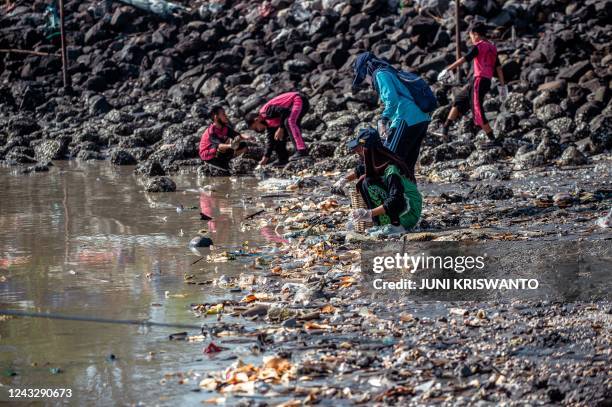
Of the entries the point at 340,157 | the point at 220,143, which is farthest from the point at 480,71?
the point at 220,143

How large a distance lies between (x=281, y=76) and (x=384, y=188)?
1276cm

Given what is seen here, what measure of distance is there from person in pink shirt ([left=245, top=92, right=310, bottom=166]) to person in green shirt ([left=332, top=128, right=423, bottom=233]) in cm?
557

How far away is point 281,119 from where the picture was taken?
48.4 feet

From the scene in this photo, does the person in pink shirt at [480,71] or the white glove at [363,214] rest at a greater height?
the person in pink shirt at [480,71]

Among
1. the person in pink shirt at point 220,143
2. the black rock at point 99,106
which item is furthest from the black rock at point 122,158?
the black rock at point 99,106

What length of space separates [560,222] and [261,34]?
1583cm

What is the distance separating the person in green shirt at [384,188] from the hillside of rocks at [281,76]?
3651mm

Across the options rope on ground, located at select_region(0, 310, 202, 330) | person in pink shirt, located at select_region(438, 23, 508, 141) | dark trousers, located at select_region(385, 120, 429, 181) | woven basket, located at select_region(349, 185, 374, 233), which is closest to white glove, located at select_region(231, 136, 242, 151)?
person in pink shirt, located at select_region(438, 23, 508, 141)

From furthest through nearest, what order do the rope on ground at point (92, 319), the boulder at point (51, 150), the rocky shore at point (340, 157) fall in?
Answer: the boulder at point (51, 150) → the rope on ground at point (92, 319) → the rocky shore at point (340, 157)

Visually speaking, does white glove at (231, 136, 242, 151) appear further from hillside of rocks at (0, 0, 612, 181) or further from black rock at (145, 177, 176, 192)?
black rock at (145, 177, 176, 192)

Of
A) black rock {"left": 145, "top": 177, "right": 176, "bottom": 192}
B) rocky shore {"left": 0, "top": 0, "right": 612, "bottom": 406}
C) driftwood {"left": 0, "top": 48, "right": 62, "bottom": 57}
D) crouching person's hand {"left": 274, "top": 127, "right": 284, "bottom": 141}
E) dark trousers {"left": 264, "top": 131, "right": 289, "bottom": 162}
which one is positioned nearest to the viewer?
rocky shore {"left": 0, "top": 0, "right": 612, "bottom": 406}

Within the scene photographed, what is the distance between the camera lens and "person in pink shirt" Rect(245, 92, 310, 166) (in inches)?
575

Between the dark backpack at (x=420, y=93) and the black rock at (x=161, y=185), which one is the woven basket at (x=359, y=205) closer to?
the dark backpack at (x=420, y=93)

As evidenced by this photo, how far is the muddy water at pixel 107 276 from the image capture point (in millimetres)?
5809
